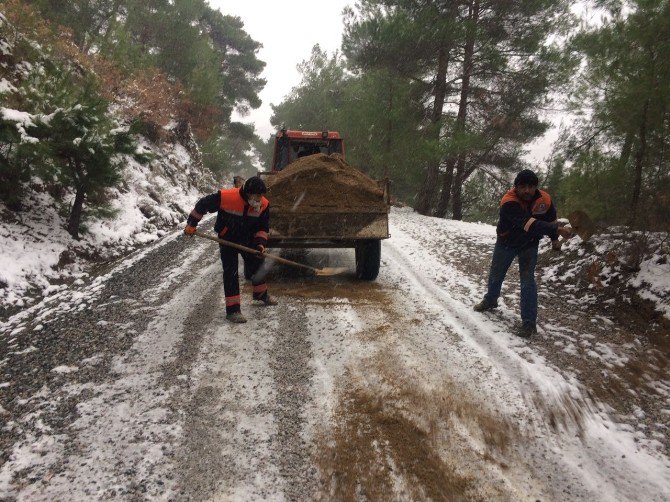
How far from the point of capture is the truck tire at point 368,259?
5.24 m

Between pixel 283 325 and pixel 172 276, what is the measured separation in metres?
2.27

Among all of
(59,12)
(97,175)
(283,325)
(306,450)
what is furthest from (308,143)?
(59,12)

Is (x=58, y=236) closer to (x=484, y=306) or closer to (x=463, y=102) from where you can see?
(x=484, y=306)

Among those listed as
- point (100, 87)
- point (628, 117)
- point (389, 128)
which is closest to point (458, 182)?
point (389, 128)

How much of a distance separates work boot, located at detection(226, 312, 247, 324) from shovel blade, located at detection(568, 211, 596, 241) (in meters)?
5.12

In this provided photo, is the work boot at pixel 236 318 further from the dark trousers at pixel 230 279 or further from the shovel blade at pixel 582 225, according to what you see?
the shovel blade at pixel 582 225

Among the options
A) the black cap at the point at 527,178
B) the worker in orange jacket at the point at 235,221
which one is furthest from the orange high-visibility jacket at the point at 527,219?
the worker in orange jacket at the point at 235,221

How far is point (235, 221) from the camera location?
409 cm

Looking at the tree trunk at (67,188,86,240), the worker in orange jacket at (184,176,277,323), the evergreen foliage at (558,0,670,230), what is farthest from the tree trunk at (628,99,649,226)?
the tree trunk at (67,188,86,240)

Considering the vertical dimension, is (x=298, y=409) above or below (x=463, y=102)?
below

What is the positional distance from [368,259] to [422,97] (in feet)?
32.4

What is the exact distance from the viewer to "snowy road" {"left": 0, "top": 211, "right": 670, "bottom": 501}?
6.90 feet

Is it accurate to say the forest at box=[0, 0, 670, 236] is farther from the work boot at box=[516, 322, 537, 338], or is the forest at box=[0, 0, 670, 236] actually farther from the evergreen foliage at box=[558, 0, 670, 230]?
the work boot at box=[516, 322, 537, 338]

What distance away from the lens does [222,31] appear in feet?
87.6
